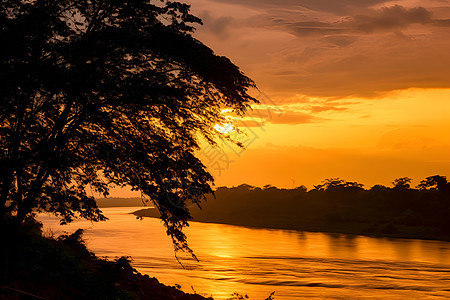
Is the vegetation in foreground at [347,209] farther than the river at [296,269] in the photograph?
Yes

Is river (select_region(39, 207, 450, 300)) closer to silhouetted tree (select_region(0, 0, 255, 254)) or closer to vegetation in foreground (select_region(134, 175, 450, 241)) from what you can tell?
silhouetted tree (select_region(0, 0, 255, 254))

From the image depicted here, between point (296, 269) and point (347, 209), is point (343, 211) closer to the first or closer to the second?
point (347, 209)

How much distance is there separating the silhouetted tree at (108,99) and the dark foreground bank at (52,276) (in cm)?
165

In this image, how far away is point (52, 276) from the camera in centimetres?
→ 1608

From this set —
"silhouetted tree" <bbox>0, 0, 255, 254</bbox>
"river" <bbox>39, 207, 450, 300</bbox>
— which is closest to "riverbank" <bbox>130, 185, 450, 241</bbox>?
"river" <bbox>39, 207, 450, 300</bbox>

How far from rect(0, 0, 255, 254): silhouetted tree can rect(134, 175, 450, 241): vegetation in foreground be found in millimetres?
101217

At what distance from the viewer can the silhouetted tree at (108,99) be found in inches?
558

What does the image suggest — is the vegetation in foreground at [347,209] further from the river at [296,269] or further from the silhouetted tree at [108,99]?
the silhouetted tree at [108,99]

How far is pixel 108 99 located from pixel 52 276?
5.89m

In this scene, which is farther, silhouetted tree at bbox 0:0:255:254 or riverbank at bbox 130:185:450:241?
riverbank at bbox 130:185:450:241

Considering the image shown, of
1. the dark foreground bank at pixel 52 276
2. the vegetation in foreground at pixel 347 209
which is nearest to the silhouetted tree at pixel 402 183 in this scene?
the vegetation in foreground at pixel 347 209

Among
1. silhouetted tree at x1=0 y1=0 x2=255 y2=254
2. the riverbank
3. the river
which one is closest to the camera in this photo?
silhouetted tree at x1=0 y1=0 x2=255 y2=254

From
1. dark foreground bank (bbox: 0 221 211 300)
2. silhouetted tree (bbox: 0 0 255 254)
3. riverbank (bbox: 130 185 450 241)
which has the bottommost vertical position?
dark foreground bank (bbox: 0 221 211 300)

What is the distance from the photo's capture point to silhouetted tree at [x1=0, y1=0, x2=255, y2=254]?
14.2 metres
